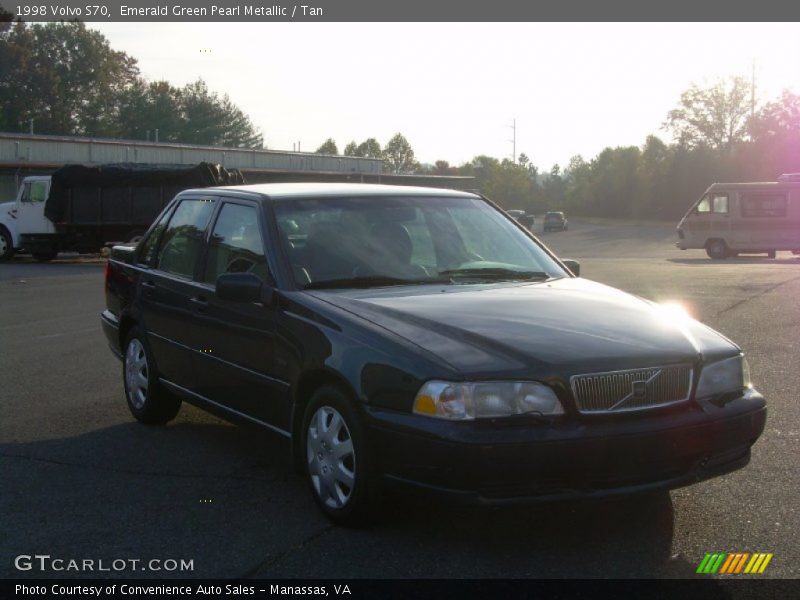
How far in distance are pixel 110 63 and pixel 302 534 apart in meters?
100

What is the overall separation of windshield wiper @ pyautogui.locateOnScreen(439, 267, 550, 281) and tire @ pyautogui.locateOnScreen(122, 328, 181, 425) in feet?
7.46

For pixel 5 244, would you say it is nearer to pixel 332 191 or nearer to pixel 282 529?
pixel 332 191

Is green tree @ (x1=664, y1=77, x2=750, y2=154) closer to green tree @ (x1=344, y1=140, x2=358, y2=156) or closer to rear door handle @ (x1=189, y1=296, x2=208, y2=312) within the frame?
green tree @ (x1=344, y1=140, x2=358, y2=156)

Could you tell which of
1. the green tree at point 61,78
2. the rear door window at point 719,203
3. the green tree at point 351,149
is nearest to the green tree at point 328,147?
the green tree at point 351,149

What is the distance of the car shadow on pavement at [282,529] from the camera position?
167 inches

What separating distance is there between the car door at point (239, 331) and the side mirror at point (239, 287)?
0.08m

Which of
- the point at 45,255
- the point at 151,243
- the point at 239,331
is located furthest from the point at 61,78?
the point at 239,331

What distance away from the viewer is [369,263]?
18.4 ft

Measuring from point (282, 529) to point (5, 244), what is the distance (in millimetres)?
26739

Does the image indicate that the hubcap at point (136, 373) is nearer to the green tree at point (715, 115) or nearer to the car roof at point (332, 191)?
the car roof at point (332, 191)

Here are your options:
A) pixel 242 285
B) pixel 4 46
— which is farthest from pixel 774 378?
pixel 4 46

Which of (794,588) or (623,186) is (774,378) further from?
(623,186)

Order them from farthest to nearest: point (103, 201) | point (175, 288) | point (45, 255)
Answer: point (45, 255)
point (103, 201)
point (175, 288)

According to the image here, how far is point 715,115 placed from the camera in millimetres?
92750
